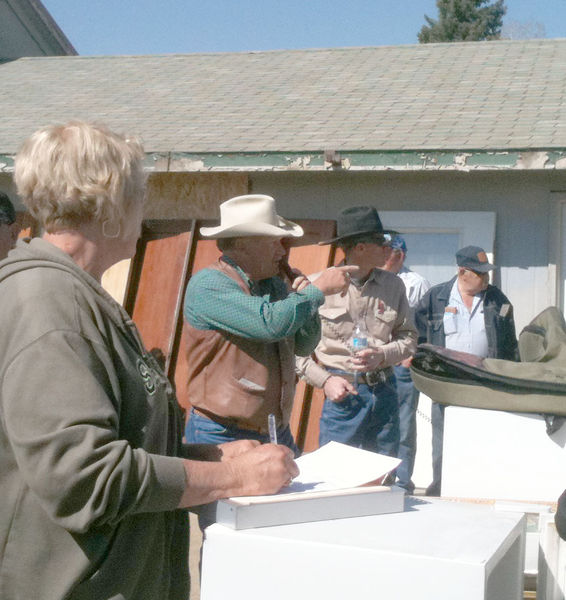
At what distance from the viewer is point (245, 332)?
10.8 feet

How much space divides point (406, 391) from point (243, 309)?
3319mm

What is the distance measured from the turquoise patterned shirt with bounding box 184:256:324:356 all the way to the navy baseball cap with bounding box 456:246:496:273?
285 centimetres

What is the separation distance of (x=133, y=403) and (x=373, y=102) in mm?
6928

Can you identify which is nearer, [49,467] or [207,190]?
[49,467]

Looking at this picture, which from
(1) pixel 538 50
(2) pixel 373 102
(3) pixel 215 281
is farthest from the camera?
(1) pixel 538 50

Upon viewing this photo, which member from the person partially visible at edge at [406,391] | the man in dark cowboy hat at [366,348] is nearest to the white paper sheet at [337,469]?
the man in dark cowboy hat at [366,348]

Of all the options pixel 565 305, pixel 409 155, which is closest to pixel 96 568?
pixel 409 155

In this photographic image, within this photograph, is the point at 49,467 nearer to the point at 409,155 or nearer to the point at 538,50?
the point at 409,155

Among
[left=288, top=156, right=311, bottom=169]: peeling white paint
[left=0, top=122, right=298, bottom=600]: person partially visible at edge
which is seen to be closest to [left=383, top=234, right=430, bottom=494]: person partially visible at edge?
[left=288, top=156, right=311, bottom=169]: peeling white paint

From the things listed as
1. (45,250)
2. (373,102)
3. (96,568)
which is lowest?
(96,568)

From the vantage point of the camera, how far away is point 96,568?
170cm

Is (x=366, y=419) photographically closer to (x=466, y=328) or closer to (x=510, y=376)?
(x=466, y=328)

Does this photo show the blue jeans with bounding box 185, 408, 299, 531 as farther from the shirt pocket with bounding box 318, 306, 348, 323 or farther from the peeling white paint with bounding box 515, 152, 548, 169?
the peeling white paint with bounding box 515, 152, 548, 169

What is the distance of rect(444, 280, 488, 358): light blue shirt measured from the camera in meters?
6.11
